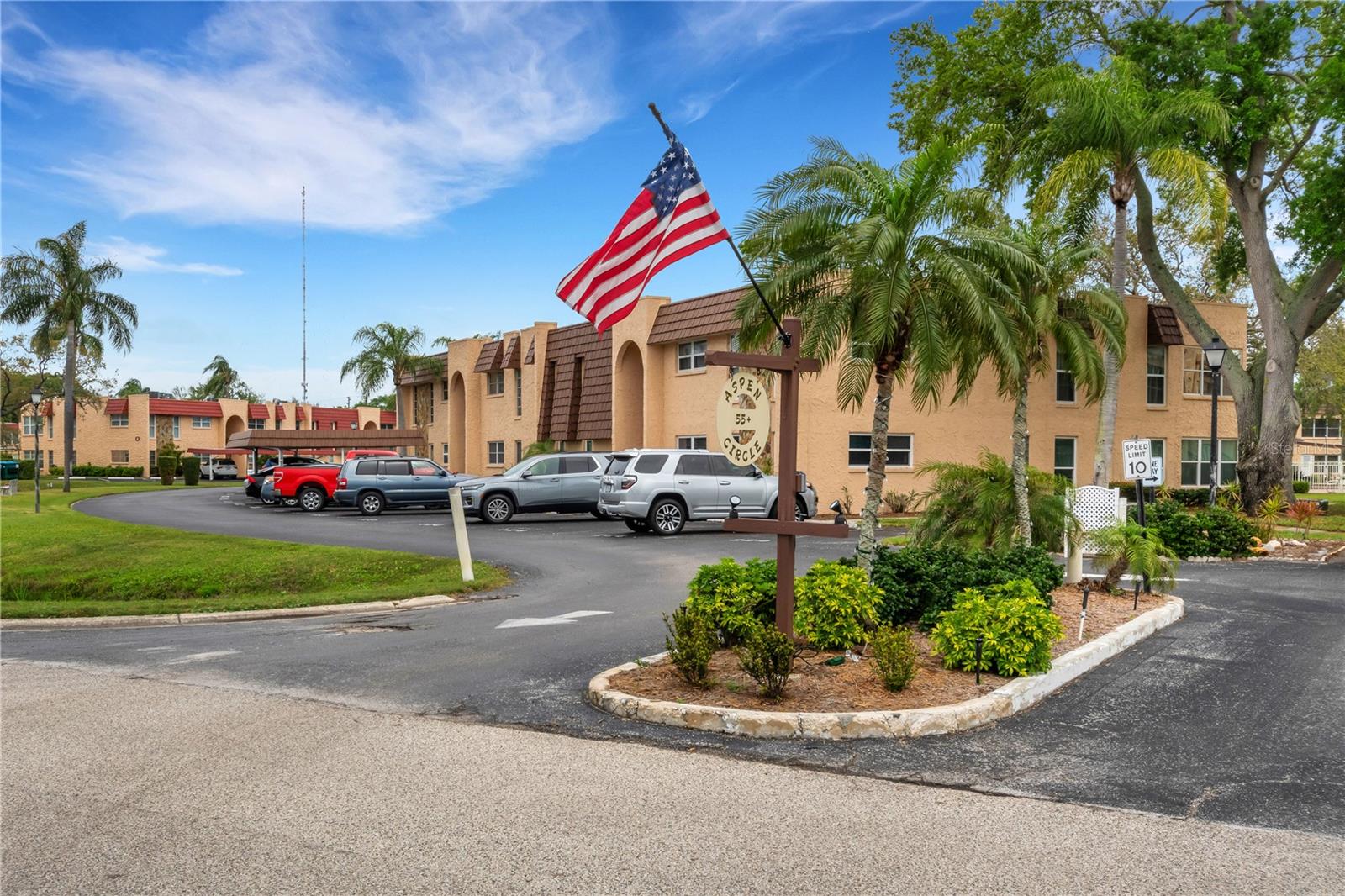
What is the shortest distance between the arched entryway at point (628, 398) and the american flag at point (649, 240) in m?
27.9

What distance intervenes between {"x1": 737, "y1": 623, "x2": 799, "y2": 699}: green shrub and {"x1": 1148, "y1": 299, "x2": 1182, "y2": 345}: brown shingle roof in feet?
103

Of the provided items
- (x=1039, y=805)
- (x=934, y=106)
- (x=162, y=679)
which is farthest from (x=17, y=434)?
(x=1039, y=805)

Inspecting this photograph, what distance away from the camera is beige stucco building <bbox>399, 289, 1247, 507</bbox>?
31.8 m

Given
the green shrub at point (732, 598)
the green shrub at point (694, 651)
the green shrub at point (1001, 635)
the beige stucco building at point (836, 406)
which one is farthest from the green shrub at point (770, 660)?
the beige stucco building at point (836, 406)

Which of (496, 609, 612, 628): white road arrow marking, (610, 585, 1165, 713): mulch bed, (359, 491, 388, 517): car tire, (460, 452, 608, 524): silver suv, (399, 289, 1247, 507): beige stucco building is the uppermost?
(399, 289, 1247, 507): beige stucco building

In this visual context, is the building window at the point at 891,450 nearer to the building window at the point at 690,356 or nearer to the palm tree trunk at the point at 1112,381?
the building window at the point at 690,356

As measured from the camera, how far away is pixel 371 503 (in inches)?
1220

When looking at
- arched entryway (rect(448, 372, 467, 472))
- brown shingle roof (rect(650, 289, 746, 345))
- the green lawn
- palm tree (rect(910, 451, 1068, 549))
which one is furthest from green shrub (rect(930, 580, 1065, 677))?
arched entryway (rect(448, 372, 467, 472))

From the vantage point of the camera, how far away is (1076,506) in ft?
45.9

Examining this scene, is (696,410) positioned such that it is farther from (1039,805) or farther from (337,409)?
(337,409)

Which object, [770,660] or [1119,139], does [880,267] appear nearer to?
[770,660]

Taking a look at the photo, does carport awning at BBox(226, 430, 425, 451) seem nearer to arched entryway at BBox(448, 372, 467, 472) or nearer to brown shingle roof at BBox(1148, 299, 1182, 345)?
arched entryway at BBox(448, 372, 467, 472)

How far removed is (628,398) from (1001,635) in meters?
30.0

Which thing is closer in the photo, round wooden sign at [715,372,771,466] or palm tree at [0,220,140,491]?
round wooden sign at [715,372,771,466]
